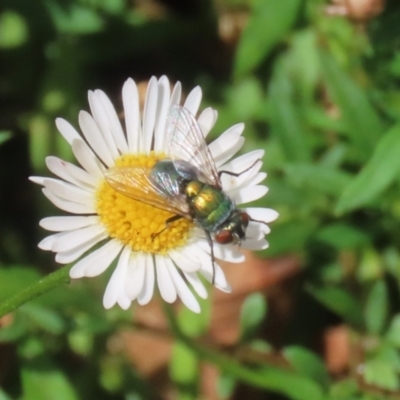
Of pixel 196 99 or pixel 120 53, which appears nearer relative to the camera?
pixel 196 99

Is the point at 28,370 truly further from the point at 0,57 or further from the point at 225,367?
the point at 0,57

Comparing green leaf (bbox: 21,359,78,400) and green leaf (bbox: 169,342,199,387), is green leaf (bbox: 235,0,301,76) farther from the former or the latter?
green leaf (bbox: 21,359,78,400)

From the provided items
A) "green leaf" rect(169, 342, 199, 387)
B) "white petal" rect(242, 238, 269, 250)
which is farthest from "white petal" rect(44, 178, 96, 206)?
"green leaf" rect(169, 342, 199, 387)

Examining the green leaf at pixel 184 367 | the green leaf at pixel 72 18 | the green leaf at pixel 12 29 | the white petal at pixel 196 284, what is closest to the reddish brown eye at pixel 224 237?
the white petal at pixel 196 284

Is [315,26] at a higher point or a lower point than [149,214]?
higher

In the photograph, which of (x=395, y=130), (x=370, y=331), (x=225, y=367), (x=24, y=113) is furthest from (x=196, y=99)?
(x=24, y=113)

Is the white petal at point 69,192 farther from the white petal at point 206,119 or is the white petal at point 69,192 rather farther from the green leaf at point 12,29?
the green leaf at point 12,29

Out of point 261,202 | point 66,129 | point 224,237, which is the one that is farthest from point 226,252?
point 261,202
